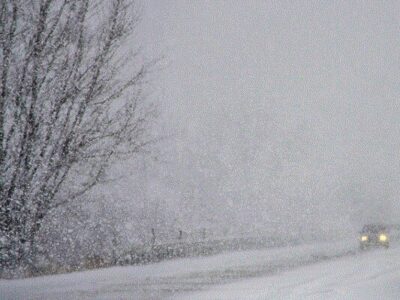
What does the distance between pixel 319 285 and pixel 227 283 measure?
2355 millimetres

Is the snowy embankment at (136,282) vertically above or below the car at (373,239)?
above

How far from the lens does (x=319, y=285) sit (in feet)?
46.5

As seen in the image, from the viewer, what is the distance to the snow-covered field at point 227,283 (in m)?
12.9

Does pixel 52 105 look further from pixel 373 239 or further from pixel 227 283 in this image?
pixel 373 239

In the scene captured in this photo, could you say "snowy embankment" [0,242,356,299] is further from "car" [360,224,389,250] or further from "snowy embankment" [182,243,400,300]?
"car" [360,224,389,250]

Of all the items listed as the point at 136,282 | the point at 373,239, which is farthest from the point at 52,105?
the point at 373,239

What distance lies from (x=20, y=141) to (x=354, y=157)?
2832 inches

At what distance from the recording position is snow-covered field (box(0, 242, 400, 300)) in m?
12.9

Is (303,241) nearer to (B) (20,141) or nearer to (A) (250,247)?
(A) (250,247)

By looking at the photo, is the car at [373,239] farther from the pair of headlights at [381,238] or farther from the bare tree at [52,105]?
the bare tree at [52,105]

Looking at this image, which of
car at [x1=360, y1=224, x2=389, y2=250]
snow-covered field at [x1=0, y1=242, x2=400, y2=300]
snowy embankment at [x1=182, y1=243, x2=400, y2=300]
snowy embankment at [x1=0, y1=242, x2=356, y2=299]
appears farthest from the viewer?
car at [x1=360, y1=224, x2=389, y2=250]

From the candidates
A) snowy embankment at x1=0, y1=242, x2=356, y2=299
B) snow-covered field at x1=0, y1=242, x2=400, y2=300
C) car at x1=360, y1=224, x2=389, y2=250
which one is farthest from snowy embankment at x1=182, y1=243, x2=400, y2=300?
car at x1=360, y1=224, x2=389, y2=250

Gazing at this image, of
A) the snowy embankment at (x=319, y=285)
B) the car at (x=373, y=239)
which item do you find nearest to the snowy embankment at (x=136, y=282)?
the snowy embankment at (x=319, y=285)

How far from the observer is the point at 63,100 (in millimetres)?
14250
